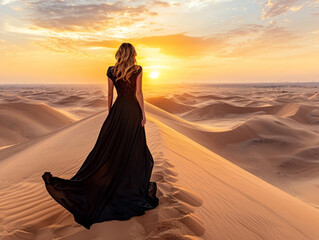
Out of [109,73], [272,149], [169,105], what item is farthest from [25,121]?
[169,105]

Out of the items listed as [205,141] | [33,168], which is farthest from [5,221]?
[205,141]

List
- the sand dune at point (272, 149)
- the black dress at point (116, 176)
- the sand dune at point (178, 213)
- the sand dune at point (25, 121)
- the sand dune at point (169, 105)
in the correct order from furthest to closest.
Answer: the sand dune at point (169, 105)
the sand dune at point (25, 121)
the sand dune at point (272, 149)
the black dress at point (116, 176)
the sand dune at point (178, 213)

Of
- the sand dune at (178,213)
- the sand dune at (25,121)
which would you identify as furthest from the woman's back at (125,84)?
the sand dune at (25,121)

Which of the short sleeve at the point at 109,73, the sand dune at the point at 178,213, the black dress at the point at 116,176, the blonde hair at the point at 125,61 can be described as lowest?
the sand dune at the point at 178,213

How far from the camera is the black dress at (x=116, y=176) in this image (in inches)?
108

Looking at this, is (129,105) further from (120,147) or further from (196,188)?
(196,188)

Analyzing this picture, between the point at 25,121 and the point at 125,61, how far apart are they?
60.3 feet

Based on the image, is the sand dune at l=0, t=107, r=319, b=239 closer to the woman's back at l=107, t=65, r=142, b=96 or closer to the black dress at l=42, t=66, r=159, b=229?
the black dress at l=42, t=66, r=159, b=229

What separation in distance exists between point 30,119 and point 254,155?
675 inches

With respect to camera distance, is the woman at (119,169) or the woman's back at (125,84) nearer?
the woman at (119,169)

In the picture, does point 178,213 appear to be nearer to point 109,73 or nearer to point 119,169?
point 119,169

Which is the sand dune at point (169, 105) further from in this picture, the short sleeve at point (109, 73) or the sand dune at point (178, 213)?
the short sleeve at point (109, 73)

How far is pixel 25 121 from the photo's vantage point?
18203 millimetres

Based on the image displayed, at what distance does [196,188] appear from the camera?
3.91m
